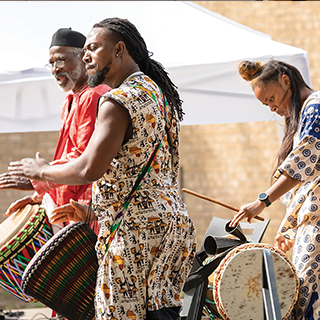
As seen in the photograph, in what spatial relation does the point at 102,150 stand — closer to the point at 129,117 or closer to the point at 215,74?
the point at 129,117

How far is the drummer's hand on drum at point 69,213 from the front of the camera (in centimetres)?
259

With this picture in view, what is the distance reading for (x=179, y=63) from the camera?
432 cm

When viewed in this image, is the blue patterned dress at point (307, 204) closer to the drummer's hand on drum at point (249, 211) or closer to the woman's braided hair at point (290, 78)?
the woman's braided hair at point (290, 78)

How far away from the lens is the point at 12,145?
24.9ft

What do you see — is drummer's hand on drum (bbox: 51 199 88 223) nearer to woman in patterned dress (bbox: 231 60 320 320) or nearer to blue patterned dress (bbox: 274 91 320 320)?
woman in patterned dress (bbox: 231 60 320 320)

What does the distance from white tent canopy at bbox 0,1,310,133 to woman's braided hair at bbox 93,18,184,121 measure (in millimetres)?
1813

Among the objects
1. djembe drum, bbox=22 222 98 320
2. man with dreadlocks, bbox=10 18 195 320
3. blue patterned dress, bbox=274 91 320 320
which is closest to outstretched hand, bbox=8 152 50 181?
man with dreadlocks, bbox=10 18 195 320

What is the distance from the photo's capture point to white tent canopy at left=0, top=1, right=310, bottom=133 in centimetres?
426

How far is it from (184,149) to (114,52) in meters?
5.45

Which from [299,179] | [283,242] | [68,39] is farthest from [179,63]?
[299,179]

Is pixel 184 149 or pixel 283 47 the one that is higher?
pixel 283 47

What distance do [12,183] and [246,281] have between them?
4.29 feet

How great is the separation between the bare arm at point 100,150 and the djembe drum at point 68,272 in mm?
399

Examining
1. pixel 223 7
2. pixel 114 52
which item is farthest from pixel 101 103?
pixel 223 7
